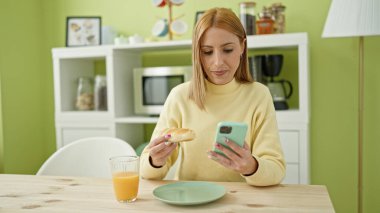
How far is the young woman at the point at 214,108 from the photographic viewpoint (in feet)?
4.40

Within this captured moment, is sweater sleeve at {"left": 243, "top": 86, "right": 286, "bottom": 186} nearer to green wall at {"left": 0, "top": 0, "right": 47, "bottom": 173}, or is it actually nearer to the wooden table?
the wooden table

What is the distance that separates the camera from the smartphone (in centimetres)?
104

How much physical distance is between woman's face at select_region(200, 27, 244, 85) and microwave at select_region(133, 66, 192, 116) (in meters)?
1.03

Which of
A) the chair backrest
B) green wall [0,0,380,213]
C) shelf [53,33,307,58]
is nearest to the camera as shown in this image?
the chair backrest

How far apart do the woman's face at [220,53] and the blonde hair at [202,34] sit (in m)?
0.02

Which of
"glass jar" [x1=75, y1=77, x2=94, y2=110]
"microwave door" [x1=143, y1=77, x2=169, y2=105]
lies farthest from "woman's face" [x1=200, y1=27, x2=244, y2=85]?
"glass jar" [x1=75, y1=77, x2=94, y2=110]

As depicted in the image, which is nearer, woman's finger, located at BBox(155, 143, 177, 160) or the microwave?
woman's finger, located at BBox(155, 143, 177, 160)

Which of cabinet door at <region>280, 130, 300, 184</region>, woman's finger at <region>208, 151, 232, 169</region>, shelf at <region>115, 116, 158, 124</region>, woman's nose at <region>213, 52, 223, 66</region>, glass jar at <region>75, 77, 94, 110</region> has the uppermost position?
woman's nose at <region>213, 52, 223, 66</region>

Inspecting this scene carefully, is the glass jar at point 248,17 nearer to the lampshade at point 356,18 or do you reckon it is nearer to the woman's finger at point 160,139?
the lampshade at point 356,18

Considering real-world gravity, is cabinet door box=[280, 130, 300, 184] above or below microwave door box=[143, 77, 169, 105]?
below

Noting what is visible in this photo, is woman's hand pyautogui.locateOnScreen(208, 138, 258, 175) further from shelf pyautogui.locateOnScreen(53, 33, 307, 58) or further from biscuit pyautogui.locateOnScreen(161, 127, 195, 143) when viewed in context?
shelf pyautogui.locateOnScreen(53, 33, 307, 58)

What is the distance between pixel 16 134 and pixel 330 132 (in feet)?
6.83

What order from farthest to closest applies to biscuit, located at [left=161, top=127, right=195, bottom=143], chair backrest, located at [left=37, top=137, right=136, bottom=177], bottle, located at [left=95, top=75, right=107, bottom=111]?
bottle, located at [left=95, top=75, right=107, bottom=111] → chair backrest, located at [left=37, top=137, right=136, bottom=177] → biscuit, located at [left=161, top=127, right=195, bottom=143]

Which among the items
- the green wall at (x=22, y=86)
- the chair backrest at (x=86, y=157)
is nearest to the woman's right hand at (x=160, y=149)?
the chair backrest at (x=86, y=157)
